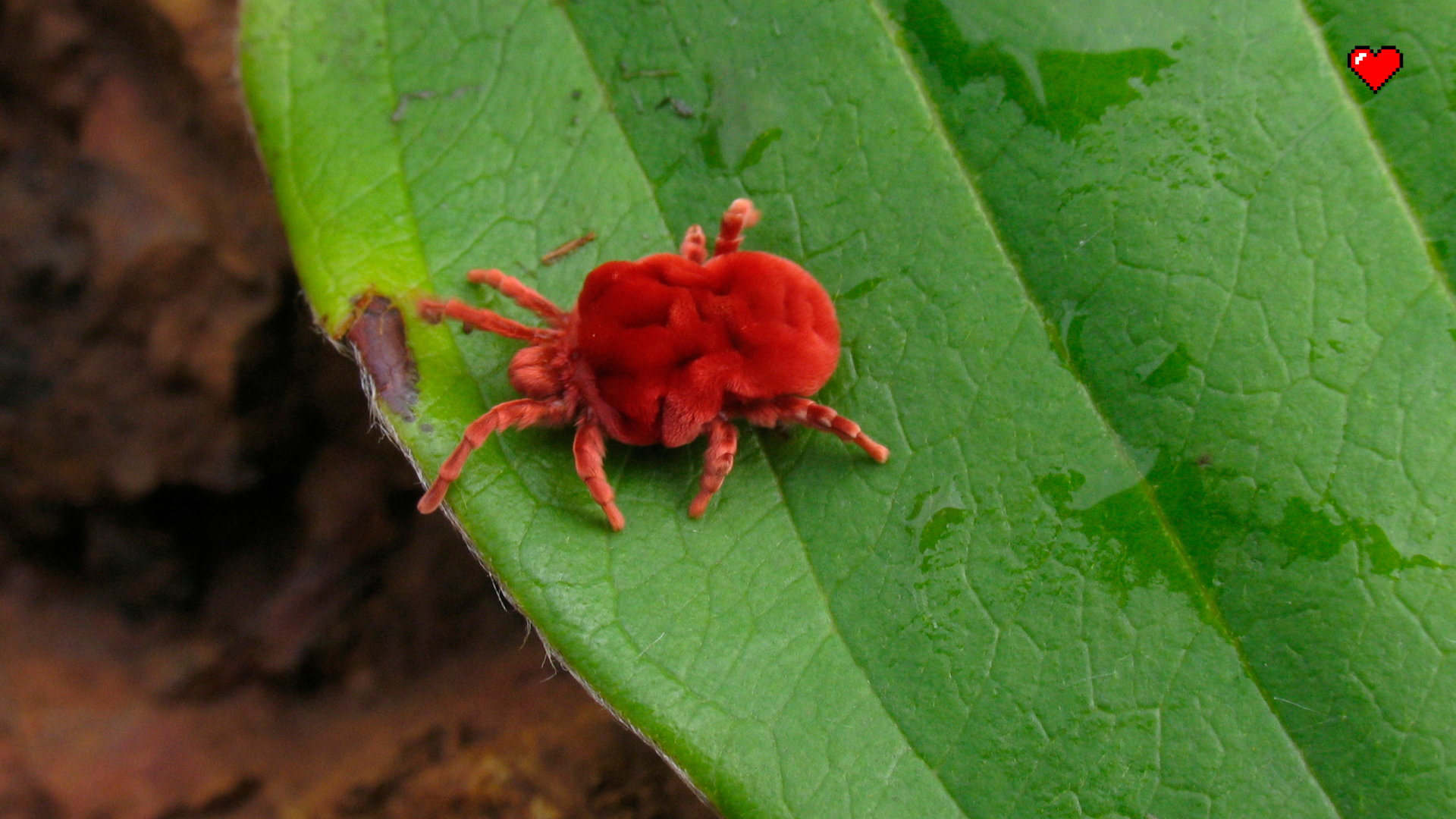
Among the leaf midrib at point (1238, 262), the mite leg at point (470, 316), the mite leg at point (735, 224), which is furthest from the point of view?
the mite leg at point (735, 224)

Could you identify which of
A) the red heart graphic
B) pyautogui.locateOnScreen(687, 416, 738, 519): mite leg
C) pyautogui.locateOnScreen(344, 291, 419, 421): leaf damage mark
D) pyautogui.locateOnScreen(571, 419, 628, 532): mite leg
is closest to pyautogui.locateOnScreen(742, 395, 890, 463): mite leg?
pyautogui.locateOnScreen(687, 416, 738, 519): mite leg

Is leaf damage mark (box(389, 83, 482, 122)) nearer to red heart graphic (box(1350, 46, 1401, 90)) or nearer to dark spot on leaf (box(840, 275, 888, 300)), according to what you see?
dark spot on leaf (box(840, 275, 888, 300))

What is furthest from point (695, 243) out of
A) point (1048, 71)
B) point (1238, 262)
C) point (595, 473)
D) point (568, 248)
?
point (1238, 262)

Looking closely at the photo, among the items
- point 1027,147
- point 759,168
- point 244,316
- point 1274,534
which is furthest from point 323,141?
point 1274,534

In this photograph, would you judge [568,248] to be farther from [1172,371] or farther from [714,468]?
[1172,371]

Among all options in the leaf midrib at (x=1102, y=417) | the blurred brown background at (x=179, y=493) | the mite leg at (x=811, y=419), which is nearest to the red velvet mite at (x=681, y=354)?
the mite leg at (x=811, y=419)

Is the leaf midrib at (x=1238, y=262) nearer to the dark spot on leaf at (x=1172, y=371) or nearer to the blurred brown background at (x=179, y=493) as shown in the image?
the dark spot on leaf at (x=1172, y=371)

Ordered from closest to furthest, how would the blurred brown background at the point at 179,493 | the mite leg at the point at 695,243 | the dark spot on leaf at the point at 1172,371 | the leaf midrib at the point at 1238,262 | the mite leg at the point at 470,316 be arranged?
the leaf midrib at the point at 1238,262 < the dark spot on leaf at the point at 1172,371 < the mite leg at the point at 470,316 < the mite leg at the point at 695,243 < the blurred brown background at the point at 179,493
